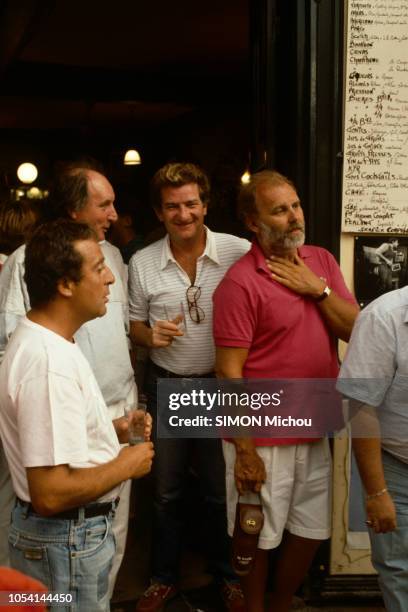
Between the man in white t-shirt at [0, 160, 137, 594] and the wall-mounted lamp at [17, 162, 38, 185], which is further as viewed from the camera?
the wall-mounted lamp at [17, 162, 38, 185]

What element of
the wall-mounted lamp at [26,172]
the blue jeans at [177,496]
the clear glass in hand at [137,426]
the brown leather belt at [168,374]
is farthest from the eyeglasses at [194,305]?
the wall-mounted lamp at [26,172]

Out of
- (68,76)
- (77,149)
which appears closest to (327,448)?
(68,76)

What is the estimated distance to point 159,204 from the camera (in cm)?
319

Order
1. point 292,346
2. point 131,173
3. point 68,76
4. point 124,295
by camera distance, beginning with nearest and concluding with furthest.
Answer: point 292,346 → point 124,295 → point 68,76 → point 131,173

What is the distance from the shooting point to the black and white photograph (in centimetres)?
327

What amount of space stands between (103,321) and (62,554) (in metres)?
1.06

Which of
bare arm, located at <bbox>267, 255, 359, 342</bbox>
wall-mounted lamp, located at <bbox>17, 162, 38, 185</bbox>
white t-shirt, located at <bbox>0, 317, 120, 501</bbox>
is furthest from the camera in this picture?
wall-mounted lamp, located at <bbox>17, 162, 38, 185</bbox>

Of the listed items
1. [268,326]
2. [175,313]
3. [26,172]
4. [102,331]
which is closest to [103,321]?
[102,331]

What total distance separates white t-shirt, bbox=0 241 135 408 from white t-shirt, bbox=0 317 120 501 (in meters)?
0.70

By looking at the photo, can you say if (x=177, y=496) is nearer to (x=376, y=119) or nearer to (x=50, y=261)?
(x=50, y=261)

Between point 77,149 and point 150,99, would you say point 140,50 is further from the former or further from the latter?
point 77,149

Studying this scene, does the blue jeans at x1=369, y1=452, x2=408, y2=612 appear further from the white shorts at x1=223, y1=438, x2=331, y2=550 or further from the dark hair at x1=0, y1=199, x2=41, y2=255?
the dark hair at x1=0, y1=199, x2=41, y2=255

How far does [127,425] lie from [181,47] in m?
6.67

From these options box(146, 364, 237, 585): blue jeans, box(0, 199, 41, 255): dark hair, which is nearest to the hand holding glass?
box(146, 364, 237, 585): blue jeans
